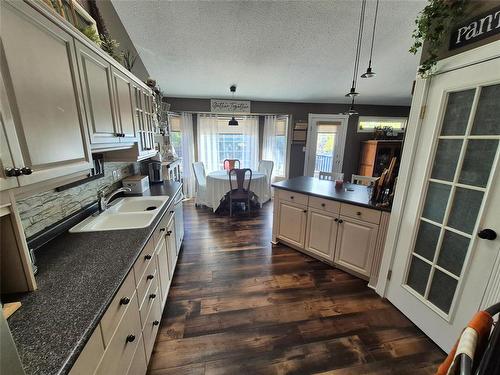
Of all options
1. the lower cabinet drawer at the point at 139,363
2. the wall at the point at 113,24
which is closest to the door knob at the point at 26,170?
the lower cabinet drawer at the point at 139,363

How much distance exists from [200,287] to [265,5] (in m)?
2.96

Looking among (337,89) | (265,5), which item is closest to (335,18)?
(265,5)

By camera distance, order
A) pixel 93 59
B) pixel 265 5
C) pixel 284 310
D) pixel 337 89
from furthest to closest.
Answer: pixel 337 89
pixel 265 5
pixel 284 310
pixel 93 59

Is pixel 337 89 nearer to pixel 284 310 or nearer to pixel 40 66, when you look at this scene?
pixel 284 310

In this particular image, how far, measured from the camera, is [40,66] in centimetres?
79

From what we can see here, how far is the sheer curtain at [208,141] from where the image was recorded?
16.3ft

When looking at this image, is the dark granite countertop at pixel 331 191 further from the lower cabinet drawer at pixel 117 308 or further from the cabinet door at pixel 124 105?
the lower cabinet drawer at pixel 117 308

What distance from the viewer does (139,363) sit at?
1.16m

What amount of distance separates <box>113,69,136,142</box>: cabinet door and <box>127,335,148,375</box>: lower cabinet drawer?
1408 millimetres

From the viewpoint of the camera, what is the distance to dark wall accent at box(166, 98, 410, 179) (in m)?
4.70

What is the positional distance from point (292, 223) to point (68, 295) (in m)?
2.29

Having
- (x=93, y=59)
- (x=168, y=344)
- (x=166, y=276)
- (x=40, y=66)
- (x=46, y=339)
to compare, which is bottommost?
(x=168, y=344)

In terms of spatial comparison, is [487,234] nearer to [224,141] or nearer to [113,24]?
[113,24]

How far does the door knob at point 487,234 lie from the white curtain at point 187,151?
4.91m
